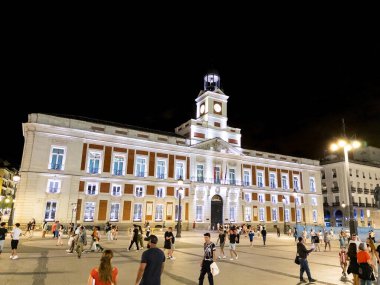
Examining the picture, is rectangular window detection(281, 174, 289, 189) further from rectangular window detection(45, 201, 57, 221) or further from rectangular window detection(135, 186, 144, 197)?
rectangular window detection(45, 201, 57, 221)

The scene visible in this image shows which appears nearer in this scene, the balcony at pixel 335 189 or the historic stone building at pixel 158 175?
the historic stone building at pixel 158 175

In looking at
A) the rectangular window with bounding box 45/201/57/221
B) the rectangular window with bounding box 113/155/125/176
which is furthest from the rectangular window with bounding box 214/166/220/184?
the rectangular window with bounding box 45/201/57/221

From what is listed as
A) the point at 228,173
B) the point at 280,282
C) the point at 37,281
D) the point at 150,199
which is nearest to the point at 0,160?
the point at 150,199

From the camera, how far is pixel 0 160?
7062 cm

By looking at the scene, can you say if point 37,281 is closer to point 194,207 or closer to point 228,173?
point 194,207

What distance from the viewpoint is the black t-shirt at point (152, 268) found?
210 inches

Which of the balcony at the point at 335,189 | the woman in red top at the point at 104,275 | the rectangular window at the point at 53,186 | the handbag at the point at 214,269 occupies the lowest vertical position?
the handbag at the point at 214,269

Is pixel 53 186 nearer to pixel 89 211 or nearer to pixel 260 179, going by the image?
pixel 89 211

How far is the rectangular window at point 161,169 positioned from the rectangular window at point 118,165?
205 inches

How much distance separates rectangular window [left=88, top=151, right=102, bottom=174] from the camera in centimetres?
3719

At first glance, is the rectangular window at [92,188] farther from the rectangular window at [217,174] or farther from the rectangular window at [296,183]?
the rectangular window at [296,183]

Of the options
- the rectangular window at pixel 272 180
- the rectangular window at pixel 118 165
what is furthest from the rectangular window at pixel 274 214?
the rectangular window at pixel 118 165

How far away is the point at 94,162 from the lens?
1478 inches

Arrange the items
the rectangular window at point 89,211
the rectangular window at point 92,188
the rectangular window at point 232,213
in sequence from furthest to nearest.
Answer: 1. the rectangular window at point 232,213
2. the rectangular window at point 92,188
3. the rectangular window at point 89,211
